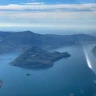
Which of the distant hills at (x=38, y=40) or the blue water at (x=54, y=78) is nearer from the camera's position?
the blue water at (x=54, y=78)

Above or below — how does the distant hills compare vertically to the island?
above

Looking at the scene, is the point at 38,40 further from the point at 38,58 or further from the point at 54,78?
the point at 54,78

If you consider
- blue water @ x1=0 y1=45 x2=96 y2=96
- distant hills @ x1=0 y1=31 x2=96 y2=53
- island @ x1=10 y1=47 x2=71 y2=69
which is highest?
distant hills @ x1=0 y1=31 x2=96 y2=53

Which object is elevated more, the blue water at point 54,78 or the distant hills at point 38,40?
the distant hills at point 38,40

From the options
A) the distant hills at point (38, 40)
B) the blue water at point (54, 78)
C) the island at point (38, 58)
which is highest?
the distant hills at point (38, 40)

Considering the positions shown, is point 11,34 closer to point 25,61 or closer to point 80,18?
point 25,61
